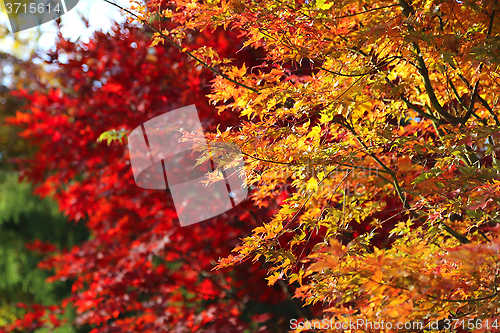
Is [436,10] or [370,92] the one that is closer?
[436,10]

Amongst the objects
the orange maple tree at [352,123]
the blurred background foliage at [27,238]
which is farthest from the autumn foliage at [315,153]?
the blurred background foliage at [27,238]

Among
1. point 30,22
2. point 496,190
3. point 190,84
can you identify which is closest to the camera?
point 496,190

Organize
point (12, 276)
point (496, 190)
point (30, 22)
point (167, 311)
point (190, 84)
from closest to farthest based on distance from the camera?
point (496, 190) < point (190, 84) < point (167, 311) < point (30, 22) < point (12, 276)

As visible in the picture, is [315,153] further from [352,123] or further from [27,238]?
[27,238]

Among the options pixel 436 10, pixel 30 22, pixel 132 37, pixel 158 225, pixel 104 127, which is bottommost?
pixel 158 225

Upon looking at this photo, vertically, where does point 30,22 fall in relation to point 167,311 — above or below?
above

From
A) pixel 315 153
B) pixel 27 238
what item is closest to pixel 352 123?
pixel 315 153

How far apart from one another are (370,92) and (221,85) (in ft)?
2.26

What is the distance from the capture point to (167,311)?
128 inches

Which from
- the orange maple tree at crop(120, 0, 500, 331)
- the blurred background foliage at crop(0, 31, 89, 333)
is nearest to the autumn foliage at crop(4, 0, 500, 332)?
the orange maple tree at crop(120, 0, 500, 331)

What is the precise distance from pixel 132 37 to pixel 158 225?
1.60m

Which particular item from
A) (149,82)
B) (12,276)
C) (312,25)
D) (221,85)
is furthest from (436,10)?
(12,276)

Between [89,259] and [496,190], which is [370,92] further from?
[89,259]

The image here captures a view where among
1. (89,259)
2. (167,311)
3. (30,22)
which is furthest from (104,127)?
(30,22)
